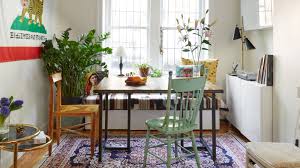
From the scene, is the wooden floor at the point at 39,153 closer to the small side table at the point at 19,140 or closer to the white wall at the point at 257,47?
the small side table at the point at 19,140

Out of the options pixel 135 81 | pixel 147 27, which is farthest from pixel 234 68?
pixel 135 81

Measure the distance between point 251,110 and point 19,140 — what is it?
260cm

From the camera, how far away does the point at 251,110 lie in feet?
11.8

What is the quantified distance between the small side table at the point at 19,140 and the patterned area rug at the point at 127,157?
0.73 metres

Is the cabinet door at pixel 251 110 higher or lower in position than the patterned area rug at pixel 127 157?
higher

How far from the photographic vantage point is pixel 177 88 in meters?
2.47

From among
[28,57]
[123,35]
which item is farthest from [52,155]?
[123,35]

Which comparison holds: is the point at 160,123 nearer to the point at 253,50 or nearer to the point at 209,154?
the point at 209,154

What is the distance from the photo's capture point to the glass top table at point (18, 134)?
2059mm

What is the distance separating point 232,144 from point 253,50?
5.25 ft

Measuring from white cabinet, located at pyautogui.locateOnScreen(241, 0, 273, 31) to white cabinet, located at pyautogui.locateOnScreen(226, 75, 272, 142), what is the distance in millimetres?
728

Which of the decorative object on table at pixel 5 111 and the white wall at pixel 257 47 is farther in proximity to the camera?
the white wall at pixel 257 47

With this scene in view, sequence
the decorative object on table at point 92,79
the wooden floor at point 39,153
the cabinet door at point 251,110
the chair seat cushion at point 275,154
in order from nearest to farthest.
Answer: the chair seat cushion at point 275,154
the wooden floor at point 39,153
the cabinet door at point 251,110
the decorative object on table at point 92,79

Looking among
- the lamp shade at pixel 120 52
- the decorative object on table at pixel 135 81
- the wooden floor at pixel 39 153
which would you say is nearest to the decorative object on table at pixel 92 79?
the lamp shade at pixel 120 52
